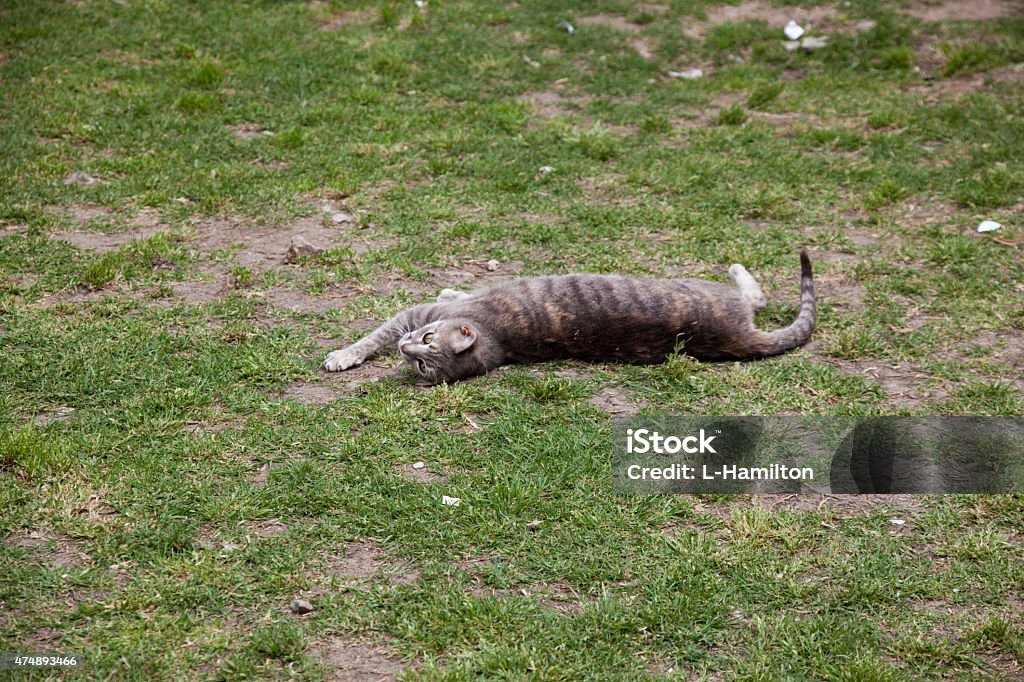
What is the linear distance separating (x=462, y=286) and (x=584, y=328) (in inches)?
51.8

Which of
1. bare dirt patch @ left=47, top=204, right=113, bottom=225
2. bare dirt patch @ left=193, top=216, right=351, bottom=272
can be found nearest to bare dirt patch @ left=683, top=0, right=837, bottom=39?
bare dirt patch @ left=193, top=216, right=351, bottom=272

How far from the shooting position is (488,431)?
5160 millimetres

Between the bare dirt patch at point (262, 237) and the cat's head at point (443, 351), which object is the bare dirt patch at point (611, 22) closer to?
the bare dirt patch at point (262, 237)

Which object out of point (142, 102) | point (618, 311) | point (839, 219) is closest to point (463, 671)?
point (618, 311)

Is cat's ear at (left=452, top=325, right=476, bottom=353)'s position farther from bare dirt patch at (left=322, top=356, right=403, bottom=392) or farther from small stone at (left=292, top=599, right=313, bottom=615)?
small stone at (left=292, top=599, right=313, bottom=615)

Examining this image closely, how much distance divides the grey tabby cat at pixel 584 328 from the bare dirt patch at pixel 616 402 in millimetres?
311

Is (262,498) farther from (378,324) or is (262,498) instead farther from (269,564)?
(378,324)

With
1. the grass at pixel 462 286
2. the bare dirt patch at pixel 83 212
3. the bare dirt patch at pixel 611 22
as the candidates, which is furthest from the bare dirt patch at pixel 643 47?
the bare dirt patch at pixel 83 212

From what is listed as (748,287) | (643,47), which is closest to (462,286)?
(748,287)

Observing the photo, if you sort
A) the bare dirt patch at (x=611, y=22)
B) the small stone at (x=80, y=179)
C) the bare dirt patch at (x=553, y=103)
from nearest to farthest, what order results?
the small stone at (x=80, y=179), the bare dirt patch at (x=553, y=103), the bare dirt patch at (x=611, y=22)

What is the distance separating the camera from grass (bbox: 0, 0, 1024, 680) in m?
3.94

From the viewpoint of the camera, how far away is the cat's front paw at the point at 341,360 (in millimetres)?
5648

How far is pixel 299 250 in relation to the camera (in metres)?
6.95

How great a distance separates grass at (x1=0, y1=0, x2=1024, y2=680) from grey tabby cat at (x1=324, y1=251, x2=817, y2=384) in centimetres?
16
